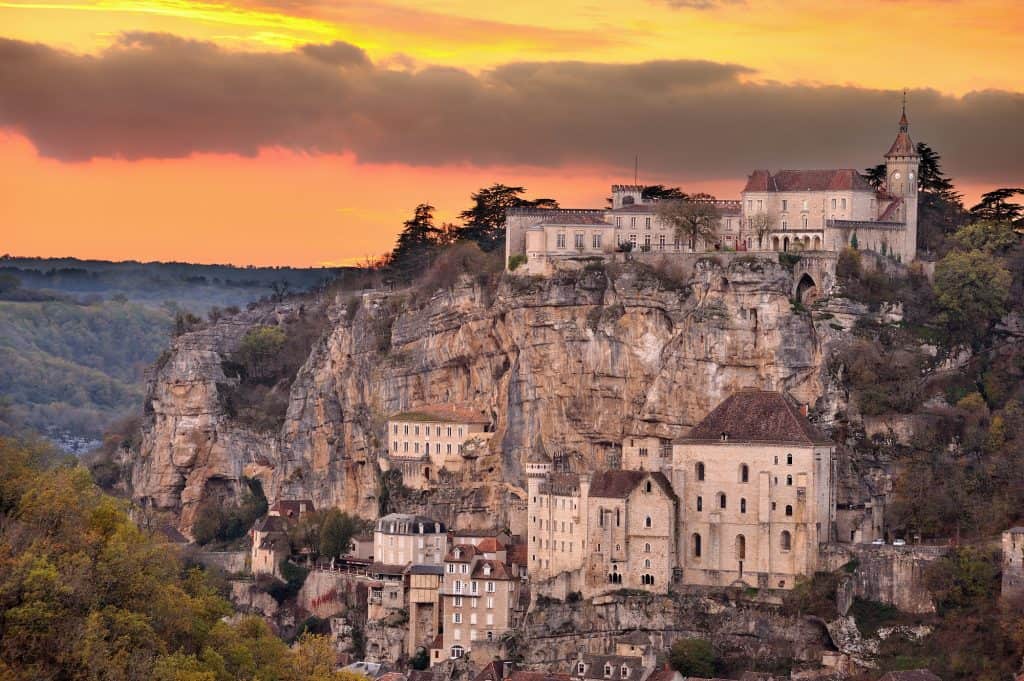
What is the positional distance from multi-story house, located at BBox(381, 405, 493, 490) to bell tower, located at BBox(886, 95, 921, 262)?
745 inches

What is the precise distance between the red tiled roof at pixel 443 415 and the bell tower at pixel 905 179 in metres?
18.9

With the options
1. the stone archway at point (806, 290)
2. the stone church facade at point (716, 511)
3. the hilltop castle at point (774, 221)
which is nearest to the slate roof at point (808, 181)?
the hilltop castle at point (774, 221)

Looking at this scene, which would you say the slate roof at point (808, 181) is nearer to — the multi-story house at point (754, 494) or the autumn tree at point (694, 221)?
the autumn tree at point (694, 221)

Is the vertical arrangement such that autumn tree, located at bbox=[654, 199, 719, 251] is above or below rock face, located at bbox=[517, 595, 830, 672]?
above

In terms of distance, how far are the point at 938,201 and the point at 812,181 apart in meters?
9.89

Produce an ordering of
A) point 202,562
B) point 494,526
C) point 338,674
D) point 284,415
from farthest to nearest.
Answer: point 284,415
point 202,562
point 494,526
point 338,674

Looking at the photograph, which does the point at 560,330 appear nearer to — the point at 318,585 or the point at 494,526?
the point at 494,526

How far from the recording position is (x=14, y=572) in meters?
47.5

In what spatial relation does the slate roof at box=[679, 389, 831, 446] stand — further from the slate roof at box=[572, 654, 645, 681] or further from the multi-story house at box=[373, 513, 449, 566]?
the multi-story house at box=[373, 513, 449, 566]

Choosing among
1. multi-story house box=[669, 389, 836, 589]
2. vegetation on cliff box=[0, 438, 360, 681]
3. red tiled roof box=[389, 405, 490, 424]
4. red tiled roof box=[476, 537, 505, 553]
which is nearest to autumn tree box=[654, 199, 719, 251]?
red tiled roof box=[389, 405, 490, 424]

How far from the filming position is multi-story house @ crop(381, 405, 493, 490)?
92.2 m

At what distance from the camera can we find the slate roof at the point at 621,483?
79.6m

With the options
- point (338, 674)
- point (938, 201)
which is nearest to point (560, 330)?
point (938, 201)

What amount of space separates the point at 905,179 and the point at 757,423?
17796mm
